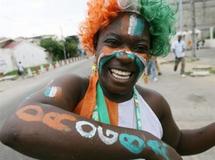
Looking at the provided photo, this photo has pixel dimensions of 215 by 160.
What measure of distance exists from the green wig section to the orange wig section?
106mm

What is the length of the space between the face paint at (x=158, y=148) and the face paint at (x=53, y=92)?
39cm

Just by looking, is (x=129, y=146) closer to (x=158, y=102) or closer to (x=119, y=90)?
(x=119, y=90)

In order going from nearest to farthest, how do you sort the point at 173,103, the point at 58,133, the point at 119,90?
the point at 58,133, the point at 119,90, the point at 173,103

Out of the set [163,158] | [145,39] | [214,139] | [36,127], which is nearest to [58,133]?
[36,127]

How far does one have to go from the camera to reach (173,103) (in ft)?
28.4

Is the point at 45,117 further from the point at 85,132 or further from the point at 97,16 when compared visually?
the point at 97,16

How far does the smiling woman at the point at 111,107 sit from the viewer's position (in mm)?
1070

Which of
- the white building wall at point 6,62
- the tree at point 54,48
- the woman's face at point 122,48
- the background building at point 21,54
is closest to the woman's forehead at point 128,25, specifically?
the woman's face at point 122,48

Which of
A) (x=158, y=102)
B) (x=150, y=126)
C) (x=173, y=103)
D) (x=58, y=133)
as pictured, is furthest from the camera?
(x=173, y=103)

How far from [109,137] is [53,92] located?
1.14 ft

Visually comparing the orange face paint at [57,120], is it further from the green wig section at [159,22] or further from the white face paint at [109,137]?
the green wig section at [159,22]

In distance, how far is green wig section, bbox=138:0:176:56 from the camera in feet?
4.96

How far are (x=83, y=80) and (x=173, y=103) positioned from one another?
23.8ft

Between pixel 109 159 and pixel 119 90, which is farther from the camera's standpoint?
pixel 119 90
